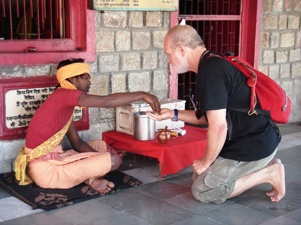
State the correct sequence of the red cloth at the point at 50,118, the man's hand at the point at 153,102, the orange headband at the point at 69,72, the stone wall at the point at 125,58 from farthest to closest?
1. the stone wall at the point at 125,58
2. the orange headband at the point at 69,72
3. the red cloth at the point at 50,118
4. the man's hand at the point at 153,102

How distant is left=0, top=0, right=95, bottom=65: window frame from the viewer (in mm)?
4906

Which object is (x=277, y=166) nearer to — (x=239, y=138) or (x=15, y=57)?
(x=239, y=138)

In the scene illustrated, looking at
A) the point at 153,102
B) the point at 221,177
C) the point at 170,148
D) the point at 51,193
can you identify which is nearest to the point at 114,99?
the point at 153,102

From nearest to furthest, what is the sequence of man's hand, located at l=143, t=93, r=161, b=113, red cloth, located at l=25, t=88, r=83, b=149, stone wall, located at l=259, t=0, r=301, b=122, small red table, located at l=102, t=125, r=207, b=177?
1. man's hand, located at l=143, t=93, r=161, b=113
2. red cloth, located at l=25, t=88, r=83, b=149
3. small red table, located at l=102, t=125, r=207, b=177
4. stone wall, located at l=259, t=0, r=301, b=122

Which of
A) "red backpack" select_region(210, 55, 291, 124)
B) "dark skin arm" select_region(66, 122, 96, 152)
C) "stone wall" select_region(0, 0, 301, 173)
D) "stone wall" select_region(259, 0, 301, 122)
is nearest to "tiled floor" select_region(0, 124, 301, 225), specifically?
"dark skin arm" select_region(66, 122, 96, 152)

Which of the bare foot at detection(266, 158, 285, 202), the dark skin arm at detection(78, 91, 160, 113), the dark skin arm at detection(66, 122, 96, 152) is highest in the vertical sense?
the dark skin arm at detection(78, 91, 160, 113)

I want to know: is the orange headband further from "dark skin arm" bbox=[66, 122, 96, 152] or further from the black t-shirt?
the black t-shirt

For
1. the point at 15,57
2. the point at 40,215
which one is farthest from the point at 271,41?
the point at 40,215

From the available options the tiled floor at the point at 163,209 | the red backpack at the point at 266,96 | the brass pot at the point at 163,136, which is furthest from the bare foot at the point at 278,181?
the brass pot at the point at 163,136

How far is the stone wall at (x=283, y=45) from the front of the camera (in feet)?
24.3

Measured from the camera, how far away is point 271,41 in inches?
295

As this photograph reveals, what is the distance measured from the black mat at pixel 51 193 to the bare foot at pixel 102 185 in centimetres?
4

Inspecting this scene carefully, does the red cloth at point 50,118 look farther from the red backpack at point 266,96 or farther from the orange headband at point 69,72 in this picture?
the red backpack at point 266,96

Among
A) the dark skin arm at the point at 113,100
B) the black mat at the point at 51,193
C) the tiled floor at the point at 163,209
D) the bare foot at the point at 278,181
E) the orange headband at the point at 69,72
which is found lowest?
the tiled floor at the point at 163,209
